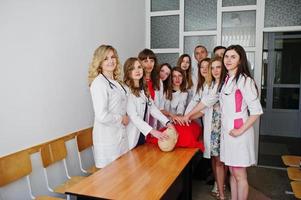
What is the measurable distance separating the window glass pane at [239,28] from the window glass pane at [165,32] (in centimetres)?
79

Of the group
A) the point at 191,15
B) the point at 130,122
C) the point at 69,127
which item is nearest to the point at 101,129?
the point at 130,122

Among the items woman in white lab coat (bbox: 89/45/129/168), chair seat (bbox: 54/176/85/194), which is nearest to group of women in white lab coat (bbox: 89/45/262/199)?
woman in white lab coat (bbox: 89/45/129/168)

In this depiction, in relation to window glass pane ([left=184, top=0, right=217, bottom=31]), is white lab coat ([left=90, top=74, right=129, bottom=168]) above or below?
below

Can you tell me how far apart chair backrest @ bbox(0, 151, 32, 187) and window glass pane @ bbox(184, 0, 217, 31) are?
3.33 meters

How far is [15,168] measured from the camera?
2.14 metres

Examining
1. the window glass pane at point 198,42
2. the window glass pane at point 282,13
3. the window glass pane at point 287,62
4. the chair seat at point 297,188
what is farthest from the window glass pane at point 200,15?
the chair seat at point 297,188

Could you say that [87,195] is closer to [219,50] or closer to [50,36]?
[50,36]

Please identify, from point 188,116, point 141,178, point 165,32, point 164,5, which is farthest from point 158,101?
point 164,5

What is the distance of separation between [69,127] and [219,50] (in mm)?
1985

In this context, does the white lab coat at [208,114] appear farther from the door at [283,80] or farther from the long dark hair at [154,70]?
the door at [283,80]

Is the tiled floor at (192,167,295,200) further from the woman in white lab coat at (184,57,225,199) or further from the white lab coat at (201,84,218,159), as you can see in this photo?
the white lab coat at (201,84,218,159)

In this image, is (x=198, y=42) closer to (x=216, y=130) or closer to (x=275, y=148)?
(x=216, y=130)

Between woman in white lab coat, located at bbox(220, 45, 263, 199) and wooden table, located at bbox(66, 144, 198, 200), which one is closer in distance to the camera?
wooden table, located at bbox(66, 144, 198, 200)

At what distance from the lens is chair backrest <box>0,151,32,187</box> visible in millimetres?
2038
